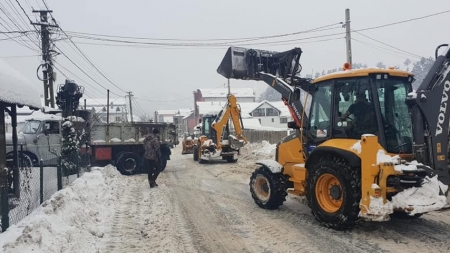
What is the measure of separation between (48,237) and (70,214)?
1.36 m

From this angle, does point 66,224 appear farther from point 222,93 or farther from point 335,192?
point 222,93

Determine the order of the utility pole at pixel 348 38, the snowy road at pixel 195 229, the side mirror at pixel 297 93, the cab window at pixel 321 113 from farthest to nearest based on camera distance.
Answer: the utility pole at pixel 348 38, the side mirror at pixel 297 93, the cab window at pixel 321 113, the snowy road at pixel 195 229

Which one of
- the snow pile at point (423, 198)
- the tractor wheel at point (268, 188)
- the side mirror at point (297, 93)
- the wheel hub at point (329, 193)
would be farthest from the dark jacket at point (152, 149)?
the snow pile at point (423, 198)

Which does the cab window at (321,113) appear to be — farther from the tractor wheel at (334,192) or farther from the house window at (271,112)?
the house window at (271,112)

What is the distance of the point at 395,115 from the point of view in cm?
604

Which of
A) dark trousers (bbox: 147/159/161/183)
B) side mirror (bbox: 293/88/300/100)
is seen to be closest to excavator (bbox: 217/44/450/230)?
side mirror (bbox: 293/88/300/100)

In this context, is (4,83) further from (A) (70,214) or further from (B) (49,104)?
(B) (49,104)

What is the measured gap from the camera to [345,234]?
585 centimetres

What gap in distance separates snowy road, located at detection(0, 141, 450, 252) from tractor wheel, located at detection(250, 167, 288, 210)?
0.19 meters

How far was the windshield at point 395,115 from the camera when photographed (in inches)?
232

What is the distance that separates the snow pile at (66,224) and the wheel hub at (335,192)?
380 centimetres

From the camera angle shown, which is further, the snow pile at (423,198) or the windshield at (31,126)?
the windshield at (31,126)

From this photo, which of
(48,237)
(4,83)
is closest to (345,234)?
(48,237)

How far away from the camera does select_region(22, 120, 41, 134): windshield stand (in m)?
15.4
